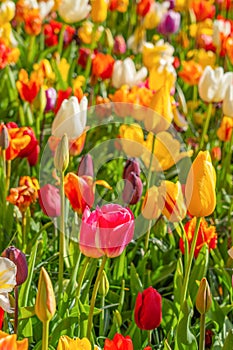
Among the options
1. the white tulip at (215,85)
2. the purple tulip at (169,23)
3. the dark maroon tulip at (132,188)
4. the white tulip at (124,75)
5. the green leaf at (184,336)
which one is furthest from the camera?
the purple tulip at (169,23)

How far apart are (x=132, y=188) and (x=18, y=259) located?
0.47 meters

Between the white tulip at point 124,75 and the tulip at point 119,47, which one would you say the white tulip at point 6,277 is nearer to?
the white tulip at point 124,75

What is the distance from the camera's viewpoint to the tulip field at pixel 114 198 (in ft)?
4.35

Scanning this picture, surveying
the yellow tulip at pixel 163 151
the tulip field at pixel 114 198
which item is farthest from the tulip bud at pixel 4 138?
the yellow tulip at pixel 163 151

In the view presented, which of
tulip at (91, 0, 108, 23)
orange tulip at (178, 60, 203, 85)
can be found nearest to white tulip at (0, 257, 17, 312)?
orange tulip at (178, 60, 203, 85)

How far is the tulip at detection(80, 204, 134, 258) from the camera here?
1.26 meters

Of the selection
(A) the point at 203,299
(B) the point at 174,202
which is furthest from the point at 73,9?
(A) the point at 203,299

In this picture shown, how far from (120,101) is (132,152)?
24cm

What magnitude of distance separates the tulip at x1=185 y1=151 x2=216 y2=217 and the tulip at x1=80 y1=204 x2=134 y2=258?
120 mm

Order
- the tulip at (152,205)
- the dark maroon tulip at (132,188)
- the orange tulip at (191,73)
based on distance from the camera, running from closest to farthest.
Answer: the tulip at (152,205), the dark maroon tulip at (132,188), the orange tulip at (191,73)

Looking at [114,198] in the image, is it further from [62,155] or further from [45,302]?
[45,302]

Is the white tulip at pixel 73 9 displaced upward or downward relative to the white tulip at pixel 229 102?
upward

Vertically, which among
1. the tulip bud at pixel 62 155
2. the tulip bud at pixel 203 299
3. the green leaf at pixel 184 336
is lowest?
the green leaf at pixel 184 336

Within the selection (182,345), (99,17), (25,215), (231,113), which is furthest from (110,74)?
(182,345)
